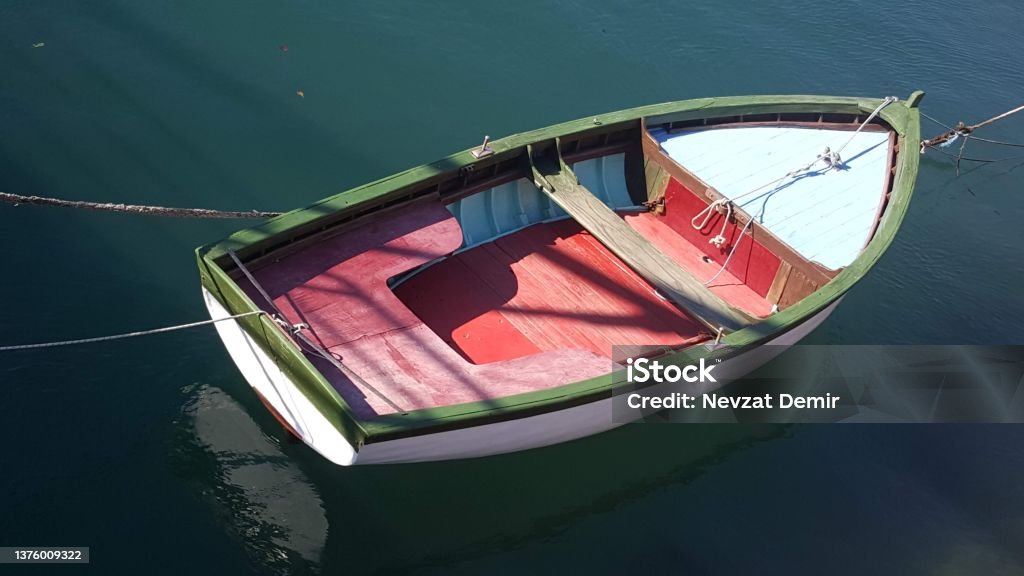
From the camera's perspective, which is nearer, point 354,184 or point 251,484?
point 251,484

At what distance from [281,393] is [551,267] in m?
4.30

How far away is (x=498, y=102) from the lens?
17.7 metres

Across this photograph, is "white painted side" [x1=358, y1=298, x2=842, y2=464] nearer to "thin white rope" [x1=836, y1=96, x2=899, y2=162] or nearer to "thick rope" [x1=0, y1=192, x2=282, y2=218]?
"thin white rope" [x1=836, y1=96, x2=899, y2=162]

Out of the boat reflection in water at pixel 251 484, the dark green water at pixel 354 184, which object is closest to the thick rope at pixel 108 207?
the dark green water at pixel 354 184

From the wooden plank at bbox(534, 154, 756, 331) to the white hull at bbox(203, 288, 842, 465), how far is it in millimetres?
680

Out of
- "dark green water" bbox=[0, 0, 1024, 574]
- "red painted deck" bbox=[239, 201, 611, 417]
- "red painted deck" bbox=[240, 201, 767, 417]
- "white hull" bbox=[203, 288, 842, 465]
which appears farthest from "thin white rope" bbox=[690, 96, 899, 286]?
"red painted deck" bbox=[239, 201, 611, 417]

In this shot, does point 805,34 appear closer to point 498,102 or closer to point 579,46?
point 579,46

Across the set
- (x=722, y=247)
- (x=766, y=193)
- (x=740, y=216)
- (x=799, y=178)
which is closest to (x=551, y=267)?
(x=722, y=247)

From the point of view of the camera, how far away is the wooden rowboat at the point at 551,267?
33.2ft

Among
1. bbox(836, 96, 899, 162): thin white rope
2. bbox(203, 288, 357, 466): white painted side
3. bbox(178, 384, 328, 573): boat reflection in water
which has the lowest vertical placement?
bbox(178, 384, 328, 573): boat reflection in water

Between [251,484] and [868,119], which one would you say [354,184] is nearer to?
[251,484]

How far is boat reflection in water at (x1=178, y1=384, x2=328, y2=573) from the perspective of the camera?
422 inches

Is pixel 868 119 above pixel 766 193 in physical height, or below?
above

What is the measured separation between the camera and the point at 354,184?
15469mm
